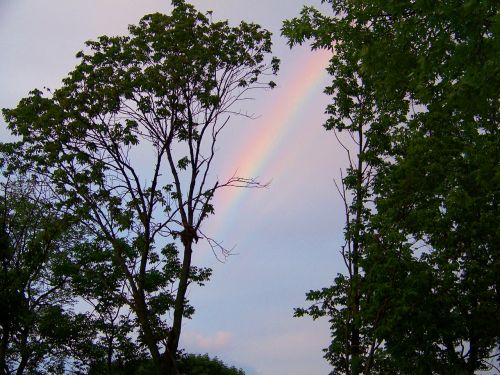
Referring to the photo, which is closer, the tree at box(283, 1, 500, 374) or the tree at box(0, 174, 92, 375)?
the tree at box(283, 1, 500, 374)

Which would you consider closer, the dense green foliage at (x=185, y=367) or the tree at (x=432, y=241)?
the tree at (x=432, y=241)

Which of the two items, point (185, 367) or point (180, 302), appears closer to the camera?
point (180, 302)

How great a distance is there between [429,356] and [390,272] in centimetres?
398

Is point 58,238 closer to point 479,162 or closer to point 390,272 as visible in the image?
point 390,272

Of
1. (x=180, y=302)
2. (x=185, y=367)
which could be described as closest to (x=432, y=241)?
(x=180, y=302)

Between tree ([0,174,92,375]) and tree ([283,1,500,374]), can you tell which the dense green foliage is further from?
tree ([283,1,500,374])

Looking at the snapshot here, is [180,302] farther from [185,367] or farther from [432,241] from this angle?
[185,367]

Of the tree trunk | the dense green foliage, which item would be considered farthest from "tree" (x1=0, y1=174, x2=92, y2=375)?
the tree trunk

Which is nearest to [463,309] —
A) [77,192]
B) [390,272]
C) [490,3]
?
[390,272]

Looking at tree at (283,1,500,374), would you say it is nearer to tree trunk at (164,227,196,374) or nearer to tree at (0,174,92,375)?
tree trunk at (164,227,196,374)

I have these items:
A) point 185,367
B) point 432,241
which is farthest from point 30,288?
point 432,241

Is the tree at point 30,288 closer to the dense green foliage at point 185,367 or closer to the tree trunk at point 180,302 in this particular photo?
the dense green foliage at point 185,367

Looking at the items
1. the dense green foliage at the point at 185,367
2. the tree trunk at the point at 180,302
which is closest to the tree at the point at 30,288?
the dense green foliage at the point at 185,367

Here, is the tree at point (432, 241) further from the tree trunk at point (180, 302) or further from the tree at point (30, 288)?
the tree at point (30, 288)
